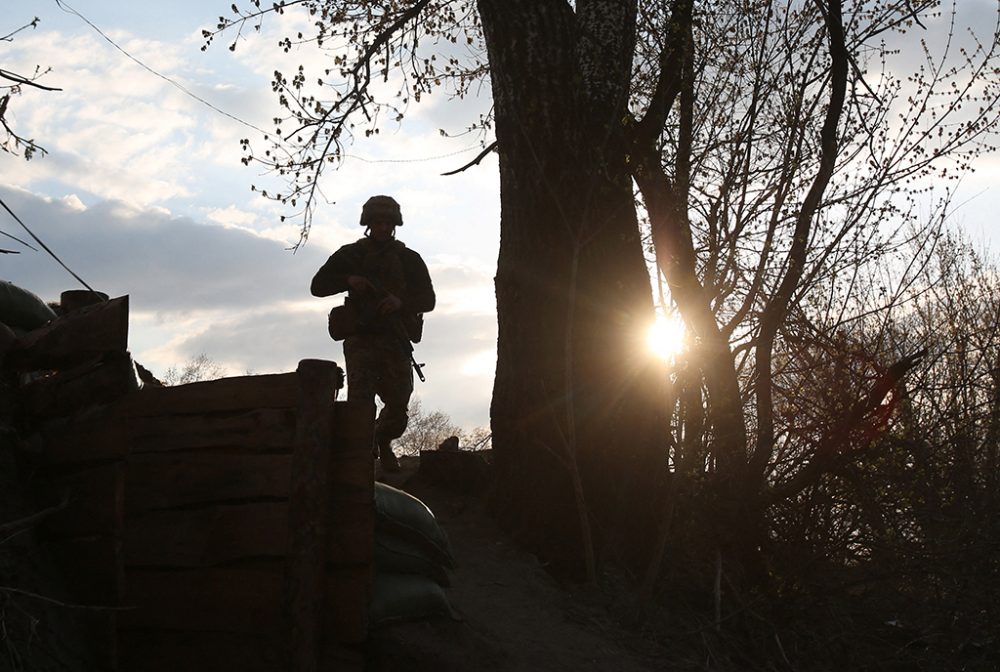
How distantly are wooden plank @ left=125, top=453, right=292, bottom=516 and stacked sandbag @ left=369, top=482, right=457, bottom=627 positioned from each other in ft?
2.76

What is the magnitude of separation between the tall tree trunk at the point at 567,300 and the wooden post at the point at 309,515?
91.0 inches

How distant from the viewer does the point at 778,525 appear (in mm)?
Result: 6762

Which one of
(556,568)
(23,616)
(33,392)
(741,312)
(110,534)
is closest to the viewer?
(23,616)

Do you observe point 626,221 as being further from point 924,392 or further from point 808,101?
point 924,392

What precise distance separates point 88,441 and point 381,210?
12.4ft

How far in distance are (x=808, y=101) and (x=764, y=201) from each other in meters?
0.91

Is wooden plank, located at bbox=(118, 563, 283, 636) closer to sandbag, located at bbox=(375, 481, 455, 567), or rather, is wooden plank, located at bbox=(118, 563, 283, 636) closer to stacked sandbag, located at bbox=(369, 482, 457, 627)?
stacked sandbag, located at bbox=(369, 482, 457, 627)

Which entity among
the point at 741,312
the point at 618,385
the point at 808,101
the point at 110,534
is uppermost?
the point at 808,101

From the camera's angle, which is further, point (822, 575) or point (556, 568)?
point (822, 575)

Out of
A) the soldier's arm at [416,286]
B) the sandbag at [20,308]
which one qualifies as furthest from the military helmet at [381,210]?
the sandbag at [20,308]

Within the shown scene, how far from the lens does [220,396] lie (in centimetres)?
394

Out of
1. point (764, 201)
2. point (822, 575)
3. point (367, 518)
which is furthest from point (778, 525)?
point (367, 518)

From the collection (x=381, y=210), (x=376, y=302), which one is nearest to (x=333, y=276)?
(x=376, y=302)

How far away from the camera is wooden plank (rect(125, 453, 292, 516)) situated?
3.81 meters
